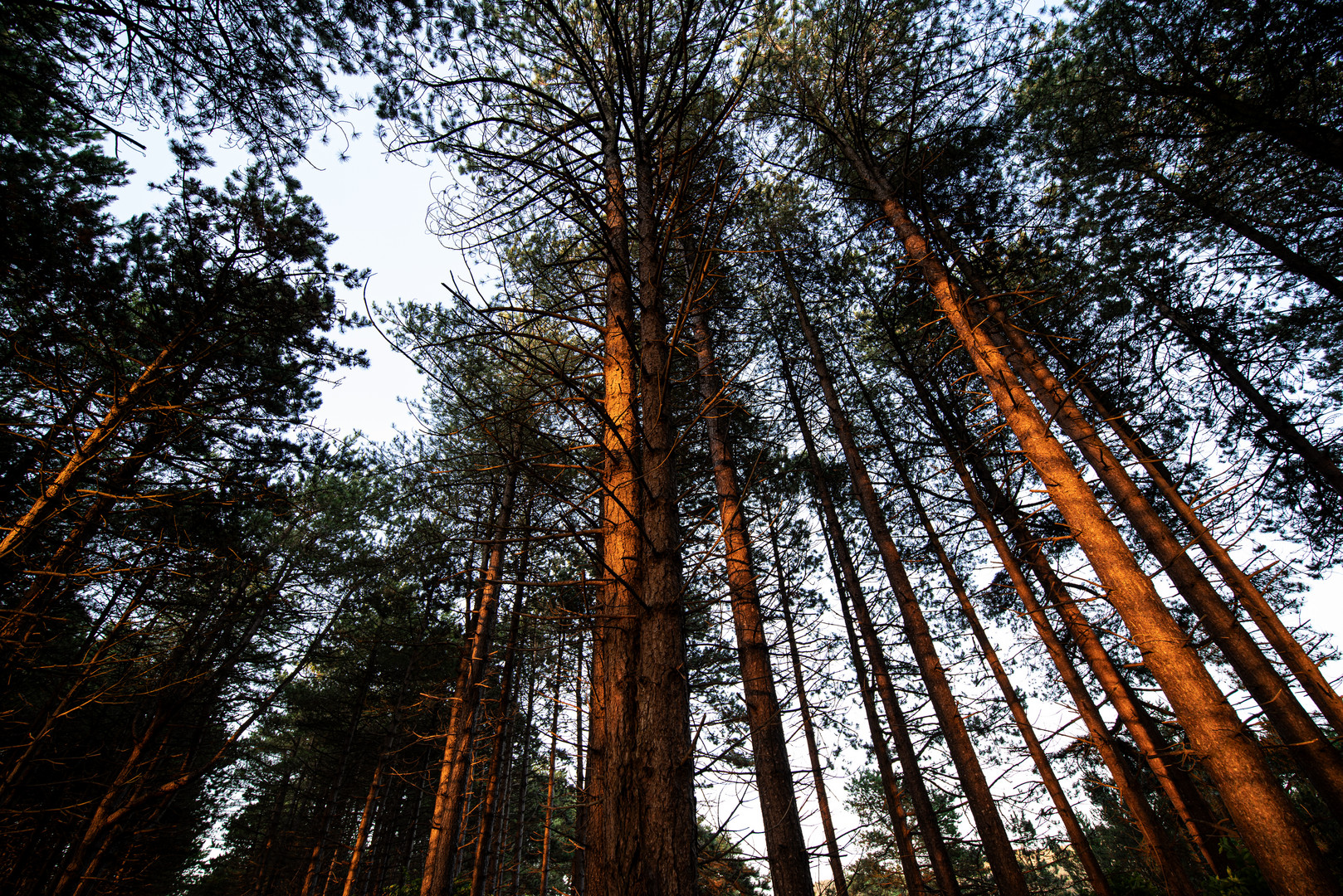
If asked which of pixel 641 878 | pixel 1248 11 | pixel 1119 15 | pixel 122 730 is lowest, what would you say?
pixel 641 878

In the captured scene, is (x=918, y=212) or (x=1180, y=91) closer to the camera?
(x=1180, y=91)

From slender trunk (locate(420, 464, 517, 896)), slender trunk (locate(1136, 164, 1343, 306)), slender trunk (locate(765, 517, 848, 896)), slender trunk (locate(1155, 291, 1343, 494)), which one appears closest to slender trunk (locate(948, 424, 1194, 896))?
slender trunk (locate(765, 517, 848, 896))

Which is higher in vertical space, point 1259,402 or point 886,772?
point 1259,402

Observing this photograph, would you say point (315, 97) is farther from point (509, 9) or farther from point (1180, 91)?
point (1180, 91)

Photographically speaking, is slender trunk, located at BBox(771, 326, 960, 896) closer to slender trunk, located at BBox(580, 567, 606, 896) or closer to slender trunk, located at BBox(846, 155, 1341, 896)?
slender trunk, located at BBox(846, 155, 1341, 896)

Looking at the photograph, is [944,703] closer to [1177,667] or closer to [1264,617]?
[1177,667]

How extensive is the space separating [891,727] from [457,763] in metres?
5.92

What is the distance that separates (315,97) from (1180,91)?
912 centimetres

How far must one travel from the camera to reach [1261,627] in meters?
6.14

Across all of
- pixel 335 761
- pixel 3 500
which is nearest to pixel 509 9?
pixel 3 500

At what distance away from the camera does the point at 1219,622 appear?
219 inches

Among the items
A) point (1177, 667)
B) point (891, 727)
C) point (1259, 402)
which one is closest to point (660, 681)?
point (1177, 667)

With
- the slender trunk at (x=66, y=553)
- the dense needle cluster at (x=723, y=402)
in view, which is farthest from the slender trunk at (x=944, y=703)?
the slender trunk at (x=66, y=553)

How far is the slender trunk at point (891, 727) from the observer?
588 centimetres
